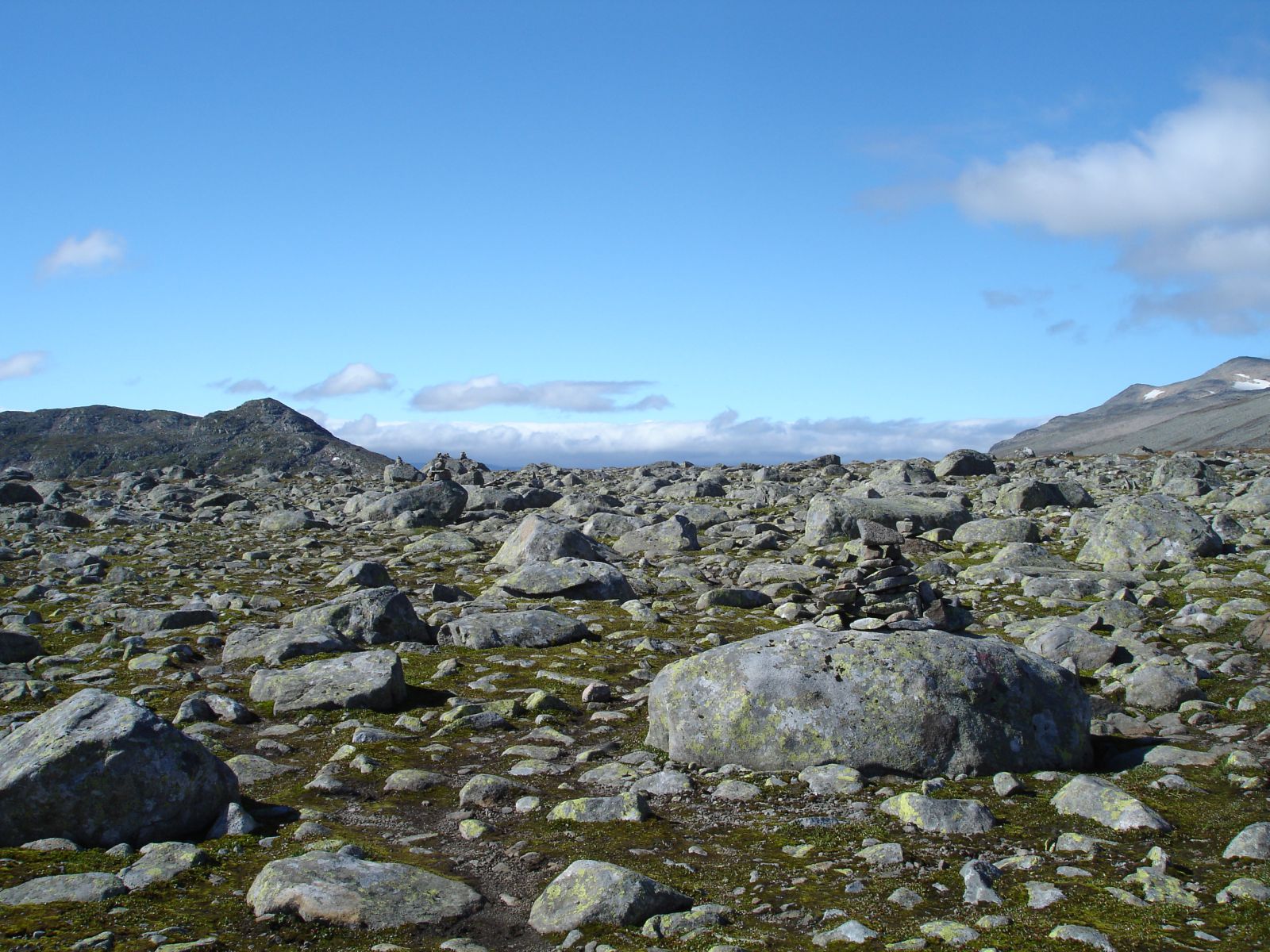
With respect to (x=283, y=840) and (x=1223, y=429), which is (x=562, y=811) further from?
(x=1223, y=429)

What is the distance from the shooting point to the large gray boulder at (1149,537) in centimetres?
1966

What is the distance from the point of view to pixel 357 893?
6297 millimetres

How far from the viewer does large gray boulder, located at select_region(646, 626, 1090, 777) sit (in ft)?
29.0

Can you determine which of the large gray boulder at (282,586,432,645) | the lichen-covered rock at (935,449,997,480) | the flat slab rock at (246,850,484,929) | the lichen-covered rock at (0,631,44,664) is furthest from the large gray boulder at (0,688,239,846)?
the lichen-covered rock at (935,449,997,480)

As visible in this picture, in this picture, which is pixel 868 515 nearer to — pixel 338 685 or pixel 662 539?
pixel 662 539

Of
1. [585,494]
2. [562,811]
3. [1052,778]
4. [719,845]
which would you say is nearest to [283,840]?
[562,811]

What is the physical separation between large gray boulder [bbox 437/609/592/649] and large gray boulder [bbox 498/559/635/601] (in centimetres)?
303

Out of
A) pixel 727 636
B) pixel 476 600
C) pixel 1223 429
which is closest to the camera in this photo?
pixel 727 636

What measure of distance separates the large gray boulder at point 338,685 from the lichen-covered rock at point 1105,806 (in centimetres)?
791

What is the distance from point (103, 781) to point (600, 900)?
4238mm

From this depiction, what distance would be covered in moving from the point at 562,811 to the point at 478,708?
11.8 feet

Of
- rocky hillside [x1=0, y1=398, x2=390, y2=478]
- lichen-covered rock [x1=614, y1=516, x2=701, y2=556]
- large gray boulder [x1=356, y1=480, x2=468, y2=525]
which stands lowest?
lichen-covered rock [x1=614, y1=516, x2=701, y2=556]

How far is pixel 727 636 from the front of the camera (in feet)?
50.2

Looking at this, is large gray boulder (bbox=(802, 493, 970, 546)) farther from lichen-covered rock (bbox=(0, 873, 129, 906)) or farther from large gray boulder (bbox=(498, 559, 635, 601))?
lichen-covered rock (bbox=(0, 873, 129, 906))
